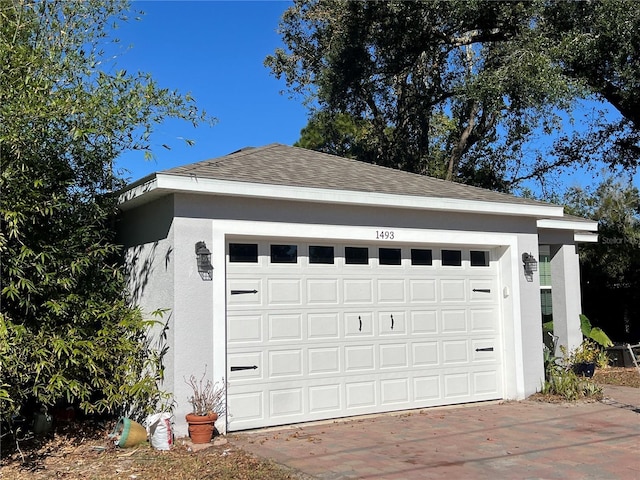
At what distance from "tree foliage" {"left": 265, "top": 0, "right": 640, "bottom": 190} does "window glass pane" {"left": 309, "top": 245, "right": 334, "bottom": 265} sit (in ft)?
23.6

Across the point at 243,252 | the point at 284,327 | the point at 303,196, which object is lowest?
the point at 284,327

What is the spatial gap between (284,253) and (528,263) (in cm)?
415

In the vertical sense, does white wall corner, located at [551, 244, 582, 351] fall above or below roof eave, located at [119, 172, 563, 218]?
below

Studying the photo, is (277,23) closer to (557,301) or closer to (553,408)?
(557,301)

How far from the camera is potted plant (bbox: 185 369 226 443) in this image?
22.5ft

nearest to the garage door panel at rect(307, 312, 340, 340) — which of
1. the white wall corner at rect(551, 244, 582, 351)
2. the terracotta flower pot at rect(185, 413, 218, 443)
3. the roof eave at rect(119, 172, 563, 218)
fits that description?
the roof eave at rect(119, 172, 563, 218)

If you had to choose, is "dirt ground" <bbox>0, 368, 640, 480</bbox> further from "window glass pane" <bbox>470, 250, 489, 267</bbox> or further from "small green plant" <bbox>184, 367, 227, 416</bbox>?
"window glass pane" <bbox>470, 250, 489, 267</bbox>

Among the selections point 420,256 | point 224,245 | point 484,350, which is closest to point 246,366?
point 224,245

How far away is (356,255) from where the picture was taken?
866cm

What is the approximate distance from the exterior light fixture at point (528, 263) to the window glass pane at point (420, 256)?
5.63ft

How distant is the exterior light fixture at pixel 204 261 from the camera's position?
7324 millimetres

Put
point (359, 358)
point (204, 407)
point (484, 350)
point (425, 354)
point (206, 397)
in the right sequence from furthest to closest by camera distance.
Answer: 1. point (484, 350)
2. point (425, 354)
3. point (359, 358)
4. point (206, 397)
5. point (204, 407)

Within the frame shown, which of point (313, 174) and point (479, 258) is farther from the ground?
point (313, 174)

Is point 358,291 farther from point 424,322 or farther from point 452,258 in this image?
point 452,258
